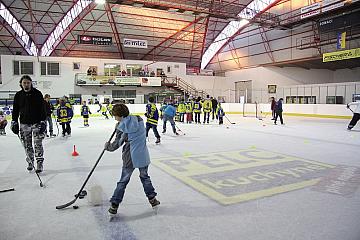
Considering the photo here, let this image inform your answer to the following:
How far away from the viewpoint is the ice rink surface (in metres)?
2.79

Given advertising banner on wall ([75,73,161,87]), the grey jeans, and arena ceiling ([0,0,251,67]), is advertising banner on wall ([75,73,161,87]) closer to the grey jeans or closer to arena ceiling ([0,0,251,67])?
arena ceiling ([0,0,251,67])

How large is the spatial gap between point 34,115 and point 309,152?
6.09 metres

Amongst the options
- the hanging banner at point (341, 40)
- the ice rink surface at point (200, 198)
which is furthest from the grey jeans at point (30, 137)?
the hanging banner at point (341, 40)

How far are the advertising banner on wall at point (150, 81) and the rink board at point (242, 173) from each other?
24.3 meters

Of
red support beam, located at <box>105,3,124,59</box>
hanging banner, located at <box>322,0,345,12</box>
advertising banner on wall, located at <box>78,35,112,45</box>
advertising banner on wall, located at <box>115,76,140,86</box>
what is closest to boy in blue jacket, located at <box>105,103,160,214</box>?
hanging banner, located at <box>322,0,345,12</box>

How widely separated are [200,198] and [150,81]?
90.2 feet

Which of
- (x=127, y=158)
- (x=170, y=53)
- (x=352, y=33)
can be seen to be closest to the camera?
(x=127, y=158)

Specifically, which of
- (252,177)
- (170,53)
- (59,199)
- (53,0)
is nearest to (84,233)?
(59,199)

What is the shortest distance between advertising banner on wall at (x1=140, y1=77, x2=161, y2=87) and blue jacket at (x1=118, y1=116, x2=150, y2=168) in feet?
90.0

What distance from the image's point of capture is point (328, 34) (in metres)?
24.2

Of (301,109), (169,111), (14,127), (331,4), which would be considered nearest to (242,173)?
(14,127)

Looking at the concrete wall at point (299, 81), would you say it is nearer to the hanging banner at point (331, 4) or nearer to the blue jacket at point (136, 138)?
the hanging banner at point (331, 4)

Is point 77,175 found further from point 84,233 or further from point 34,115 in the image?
point 84,233

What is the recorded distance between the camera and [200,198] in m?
3.73
